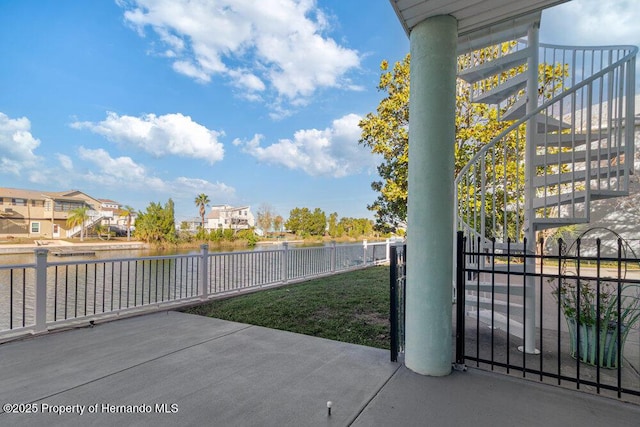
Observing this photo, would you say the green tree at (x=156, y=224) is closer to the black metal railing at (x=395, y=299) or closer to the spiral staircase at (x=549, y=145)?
the black metal railing at (x=395, y=299)

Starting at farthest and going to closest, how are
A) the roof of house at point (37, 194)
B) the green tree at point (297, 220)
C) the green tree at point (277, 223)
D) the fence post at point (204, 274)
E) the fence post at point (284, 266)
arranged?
the green tree at point (277, 223), the green tree at point (297, 220), the roof of house at point (37, 194), the fence post at point (284, 266), the fence post at point (204, 274)

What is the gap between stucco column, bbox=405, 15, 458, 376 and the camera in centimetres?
246

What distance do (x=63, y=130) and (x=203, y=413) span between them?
3756 cm

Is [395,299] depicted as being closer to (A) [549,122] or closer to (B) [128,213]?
(A) [549,122]

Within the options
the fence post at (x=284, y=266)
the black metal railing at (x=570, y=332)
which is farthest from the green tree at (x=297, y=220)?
the black metal railing at (x=570, y=332)

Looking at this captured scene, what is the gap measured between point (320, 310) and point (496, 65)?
13.0ft

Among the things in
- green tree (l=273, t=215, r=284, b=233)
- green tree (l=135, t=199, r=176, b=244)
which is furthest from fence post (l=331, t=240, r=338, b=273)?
green tree (l=273, t=215, r=284, b=233)

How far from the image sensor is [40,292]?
340cm

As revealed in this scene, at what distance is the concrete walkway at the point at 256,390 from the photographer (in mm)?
1855

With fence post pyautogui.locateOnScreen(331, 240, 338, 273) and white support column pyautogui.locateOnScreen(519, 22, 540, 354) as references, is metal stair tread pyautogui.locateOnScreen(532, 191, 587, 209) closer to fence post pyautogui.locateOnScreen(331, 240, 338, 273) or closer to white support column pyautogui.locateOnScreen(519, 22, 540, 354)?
white support column pyautogui.locateOnScreen(519, 22, 540, 354)

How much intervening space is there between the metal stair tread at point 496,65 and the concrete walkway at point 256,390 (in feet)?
10.6

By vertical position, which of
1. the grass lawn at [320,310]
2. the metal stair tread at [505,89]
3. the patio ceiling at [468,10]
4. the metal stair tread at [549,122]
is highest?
the patio ceiling at [468,10]

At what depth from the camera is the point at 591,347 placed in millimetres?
2680

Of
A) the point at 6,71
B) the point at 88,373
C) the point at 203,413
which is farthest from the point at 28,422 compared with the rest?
the point at 6,71
